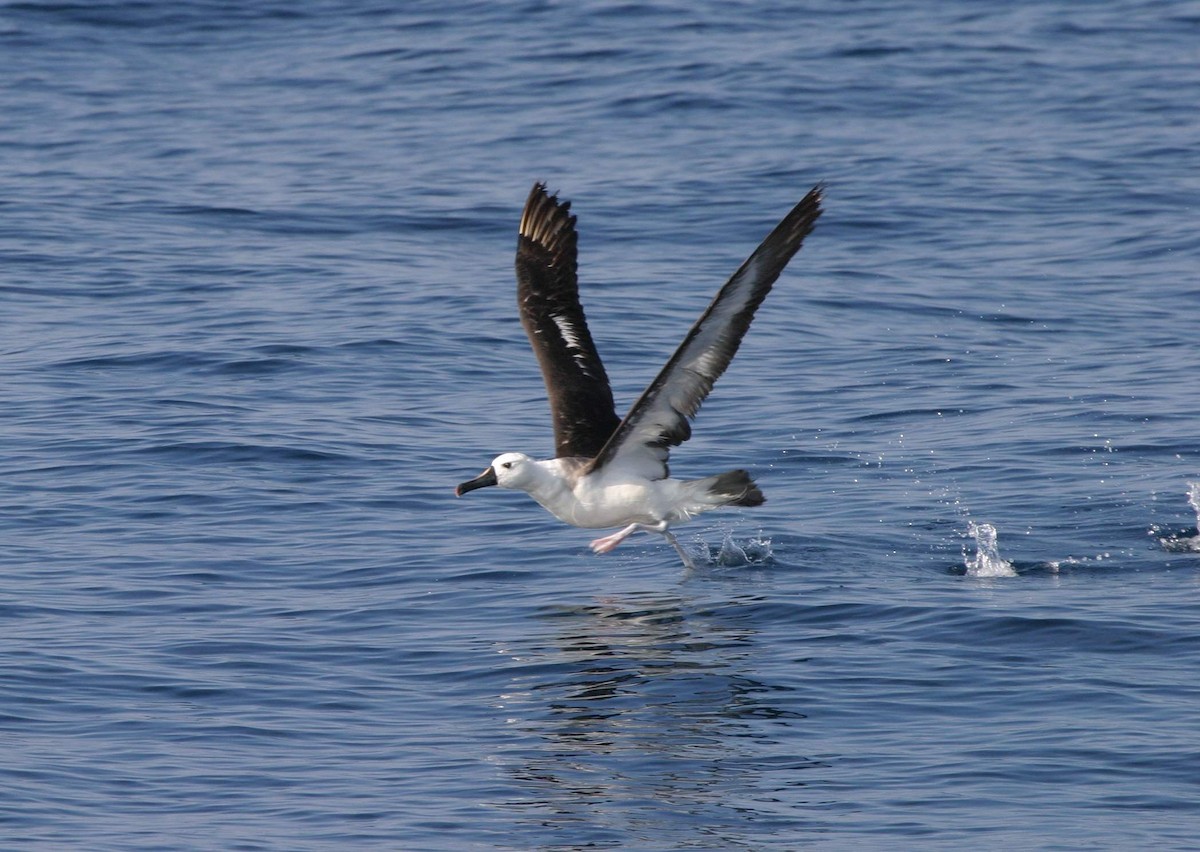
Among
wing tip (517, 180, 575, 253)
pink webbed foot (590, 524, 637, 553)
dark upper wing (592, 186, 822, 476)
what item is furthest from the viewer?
wing tip (517, 180, 575, 253)

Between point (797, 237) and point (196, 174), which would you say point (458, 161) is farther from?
point (797, 237)

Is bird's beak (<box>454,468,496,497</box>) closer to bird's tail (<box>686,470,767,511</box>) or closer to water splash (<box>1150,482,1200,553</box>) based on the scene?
bird's tail (<box>686,470,767,511</box>)

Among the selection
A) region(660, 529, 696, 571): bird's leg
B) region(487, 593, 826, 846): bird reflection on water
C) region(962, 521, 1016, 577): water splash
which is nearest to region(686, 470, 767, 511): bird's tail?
region(660, 529, 696, 571): bird's leg

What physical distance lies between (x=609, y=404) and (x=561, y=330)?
22.8 inches

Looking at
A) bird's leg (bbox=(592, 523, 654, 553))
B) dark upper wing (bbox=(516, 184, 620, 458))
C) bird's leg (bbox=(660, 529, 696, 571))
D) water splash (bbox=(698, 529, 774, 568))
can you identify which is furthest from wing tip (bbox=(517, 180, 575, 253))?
water splash (bbox=(698, 529, 774, 568))

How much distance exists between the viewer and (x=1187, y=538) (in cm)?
1162

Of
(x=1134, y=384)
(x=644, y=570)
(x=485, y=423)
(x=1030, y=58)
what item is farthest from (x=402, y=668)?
(x=1030, y=58)

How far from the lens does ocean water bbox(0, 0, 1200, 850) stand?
8109 millimetres

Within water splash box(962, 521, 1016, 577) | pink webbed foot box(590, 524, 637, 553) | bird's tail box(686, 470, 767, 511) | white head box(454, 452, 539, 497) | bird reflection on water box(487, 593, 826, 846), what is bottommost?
water splash box(962, 521, 1016, 577)

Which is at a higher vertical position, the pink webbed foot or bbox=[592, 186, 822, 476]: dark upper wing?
bbox=[592, 186, 822, 476]: dark upper wing

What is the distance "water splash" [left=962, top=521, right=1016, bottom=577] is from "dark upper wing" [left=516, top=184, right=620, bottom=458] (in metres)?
2.42

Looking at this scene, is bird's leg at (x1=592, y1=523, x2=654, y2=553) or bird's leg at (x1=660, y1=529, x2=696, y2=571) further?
bird's leg at (x1=592, y1=523, x2=654, y2=553)

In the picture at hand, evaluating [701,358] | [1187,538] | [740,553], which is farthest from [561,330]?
[1187,538]

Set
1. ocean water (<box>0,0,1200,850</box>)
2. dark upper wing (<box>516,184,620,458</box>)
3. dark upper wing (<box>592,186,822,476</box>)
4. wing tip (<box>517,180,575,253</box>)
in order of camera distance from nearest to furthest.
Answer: ocean water (<box>0,0,1200,850</box>)
dark upper wing (<box>592,186,822,476</box>)
dark upper wing (<box>516,184,620,458</box>)
wing tip (<box>517,180,575,253</box>)
